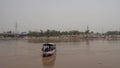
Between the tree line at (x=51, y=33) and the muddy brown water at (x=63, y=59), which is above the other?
the tree line at (x=51, y=33)

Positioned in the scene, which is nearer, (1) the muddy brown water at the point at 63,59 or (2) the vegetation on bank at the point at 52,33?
(1) the muddy brown water at the point at 63,59

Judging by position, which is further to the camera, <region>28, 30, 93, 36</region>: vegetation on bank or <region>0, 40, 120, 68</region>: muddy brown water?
<region>28, 30, 93, 36</region>: vegetation on bank

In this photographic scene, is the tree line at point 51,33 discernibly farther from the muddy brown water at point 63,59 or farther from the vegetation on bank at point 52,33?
the muddy brown water at point 63,59

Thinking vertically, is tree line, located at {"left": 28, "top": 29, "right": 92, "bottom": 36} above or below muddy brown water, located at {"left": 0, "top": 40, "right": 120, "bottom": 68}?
above

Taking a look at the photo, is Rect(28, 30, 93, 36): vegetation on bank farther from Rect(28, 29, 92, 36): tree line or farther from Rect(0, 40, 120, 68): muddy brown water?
Rect(0, 40, 120, 68): muddy brown water

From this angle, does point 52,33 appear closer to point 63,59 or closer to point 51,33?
point 51,33

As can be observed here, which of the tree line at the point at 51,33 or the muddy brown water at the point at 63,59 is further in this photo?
the tree line at the point at 51,33

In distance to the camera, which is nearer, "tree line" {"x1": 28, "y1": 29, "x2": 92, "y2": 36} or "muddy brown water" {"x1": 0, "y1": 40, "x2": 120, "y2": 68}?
"muddy brown water" {"x1": 0, "y1": 40, "x2": 120, "y2": 68}

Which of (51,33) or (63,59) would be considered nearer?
(63,59)

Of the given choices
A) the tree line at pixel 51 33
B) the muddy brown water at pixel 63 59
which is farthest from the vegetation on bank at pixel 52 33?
the muddy brown water at pixel 63 59

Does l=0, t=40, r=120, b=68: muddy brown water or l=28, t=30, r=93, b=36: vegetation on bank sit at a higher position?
l=28, t=30, r=93, b=36: vegetation on bank

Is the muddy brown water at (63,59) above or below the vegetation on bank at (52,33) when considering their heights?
below

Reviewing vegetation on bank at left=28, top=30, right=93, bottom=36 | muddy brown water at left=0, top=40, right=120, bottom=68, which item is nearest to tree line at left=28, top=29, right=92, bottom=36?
vegetation on bank at left=28, top=30, right=93, bottom=36

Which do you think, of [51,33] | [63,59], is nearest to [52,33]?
[51,33]
